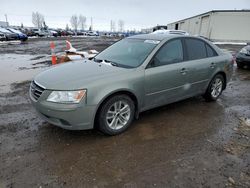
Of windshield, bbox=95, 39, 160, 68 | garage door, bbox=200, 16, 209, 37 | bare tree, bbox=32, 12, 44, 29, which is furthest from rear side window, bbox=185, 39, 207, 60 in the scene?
bare tree, bbox=32, 12, 44, 29

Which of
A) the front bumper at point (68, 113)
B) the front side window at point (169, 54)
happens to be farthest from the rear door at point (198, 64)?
the front bumper at point (68, 113)

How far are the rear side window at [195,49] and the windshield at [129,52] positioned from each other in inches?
33.2

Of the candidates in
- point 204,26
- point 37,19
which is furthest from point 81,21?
point 204,26

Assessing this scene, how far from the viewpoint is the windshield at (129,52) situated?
12.9 feet

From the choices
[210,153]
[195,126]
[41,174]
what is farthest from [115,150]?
[195,126]

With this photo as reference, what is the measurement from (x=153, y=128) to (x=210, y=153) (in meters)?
1.09

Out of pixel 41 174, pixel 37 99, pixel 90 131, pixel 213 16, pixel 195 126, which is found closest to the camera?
pixel 41 174

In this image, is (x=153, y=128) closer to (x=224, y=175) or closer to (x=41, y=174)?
(x=224, y=175)

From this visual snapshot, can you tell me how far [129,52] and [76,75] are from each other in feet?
4.31

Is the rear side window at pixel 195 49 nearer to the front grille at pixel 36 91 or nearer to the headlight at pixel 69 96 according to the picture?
the headlight at pixel 69 96

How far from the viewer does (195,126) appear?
4.07 m

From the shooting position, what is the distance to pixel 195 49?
185 inches

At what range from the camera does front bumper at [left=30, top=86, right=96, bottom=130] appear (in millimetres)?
3105

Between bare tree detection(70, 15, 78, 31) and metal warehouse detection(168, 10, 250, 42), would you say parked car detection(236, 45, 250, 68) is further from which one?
bare tree detection(70, 15, 78, 31)
